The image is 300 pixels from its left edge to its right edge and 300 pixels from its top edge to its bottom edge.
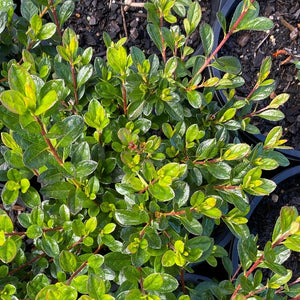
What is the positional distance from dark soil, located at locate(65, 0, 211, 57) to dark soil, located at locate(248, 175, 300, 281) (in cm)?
84

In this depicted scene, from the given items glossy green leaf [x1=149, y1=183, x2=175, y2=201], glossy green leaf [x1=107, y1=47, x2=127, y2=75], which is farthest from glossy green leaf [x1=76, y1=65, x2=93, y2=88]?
glossy green leaf [x1=149, y1=183, x2=175, y2=201]

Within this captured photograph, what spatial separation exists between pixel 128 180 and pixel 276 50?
52.3 inches

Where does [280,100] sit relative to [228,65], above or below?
below

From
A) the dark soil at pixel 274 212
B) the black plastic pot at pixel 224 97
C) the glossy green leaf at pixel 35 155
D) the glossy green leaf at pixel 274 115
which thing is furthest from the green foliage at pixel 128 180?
the dark soil at pixel 274 212

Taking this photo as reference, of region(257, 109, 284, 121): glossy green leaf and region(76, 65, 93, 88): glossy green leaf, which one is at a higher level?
region(76, 65, 93, 88): glossy green leaf

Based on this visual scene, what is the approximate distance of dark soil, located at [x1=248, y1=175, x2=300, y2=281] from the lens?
1.73 m

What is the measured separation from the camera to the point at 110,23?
1.96 metres

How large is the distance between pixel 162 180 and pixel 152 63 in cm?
42

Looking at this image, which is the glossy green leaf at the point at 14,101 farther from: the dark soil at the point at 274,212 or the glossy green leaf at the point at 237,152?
the dark soil at the point at 274,212

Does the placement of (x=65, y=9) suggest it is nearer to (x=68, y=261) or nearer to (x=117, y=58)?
(x=117, y=58)

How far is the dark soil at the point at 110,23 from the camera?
1940 millimetres

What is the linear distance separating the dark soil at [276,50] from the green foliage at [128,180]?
66cm

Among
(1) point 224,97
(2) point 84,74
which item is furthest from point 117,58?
(1) point 224,97

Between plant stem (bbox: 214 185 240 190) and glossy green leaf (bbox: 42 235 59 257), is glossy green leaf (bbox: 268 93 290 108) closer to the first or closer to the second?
plant stem (bbox: 214 185 240 190)
